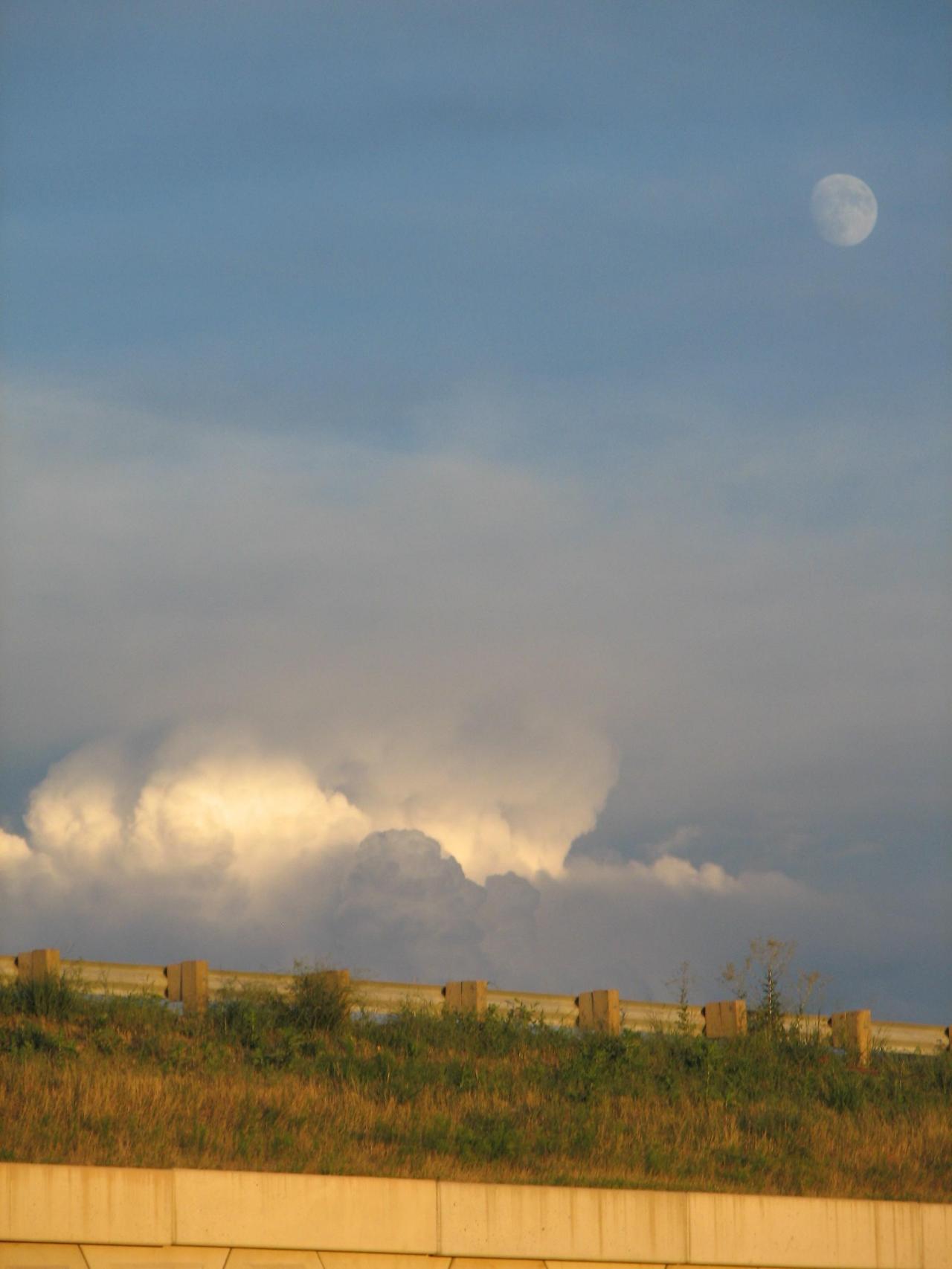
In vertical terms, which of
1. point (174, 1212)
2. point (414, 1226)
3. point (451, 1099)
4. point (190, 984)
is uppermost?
point (190, 984)

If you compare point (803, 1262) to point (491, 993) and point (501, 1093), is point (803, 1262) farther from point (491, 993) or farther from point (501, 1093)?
point (491, 993)

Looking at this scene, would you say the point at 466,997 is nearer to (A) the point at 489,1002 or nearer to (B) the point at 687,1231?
(A) the point at 489,1002

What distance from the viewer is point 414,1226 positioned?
45.6ft

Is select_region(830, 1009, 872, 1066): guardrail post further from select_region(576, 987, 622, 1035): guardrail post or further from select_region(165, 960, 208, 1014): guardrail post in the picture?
select_region(165, 960, 208, 1014): guardrail post

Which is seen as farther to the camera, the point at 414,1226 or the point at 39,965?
the point at 39,965

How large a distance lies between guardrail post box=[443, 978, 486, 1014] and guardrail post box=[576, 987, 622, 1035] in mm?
1543

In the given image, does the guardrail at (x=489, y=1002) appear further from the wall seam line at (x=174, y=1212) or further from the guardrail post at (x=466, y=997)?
the wall seam line at (x=174, y=1212)

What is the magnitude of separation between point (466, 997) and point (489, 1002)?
14.1 inches

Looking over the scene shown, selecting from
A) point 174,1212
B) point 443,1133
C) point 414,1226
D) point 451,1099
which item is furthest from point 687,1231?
point 451,1099

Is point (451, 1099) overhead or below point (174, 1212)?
overhead

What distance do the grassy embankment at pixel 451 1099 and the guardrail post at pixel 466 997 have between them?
0.29m

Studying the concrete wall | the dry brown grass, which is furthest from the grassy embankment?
the concrete wall

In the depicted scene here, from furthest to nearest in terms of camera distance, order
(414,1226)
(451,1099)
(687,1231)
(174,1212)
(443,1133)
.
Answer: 1. (451,1099)
2. (443,1133)
3. (687,1231)
4. (414,1226)
5. (174,1212)

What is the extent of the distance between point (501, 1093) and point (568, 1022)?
13.5 ft
